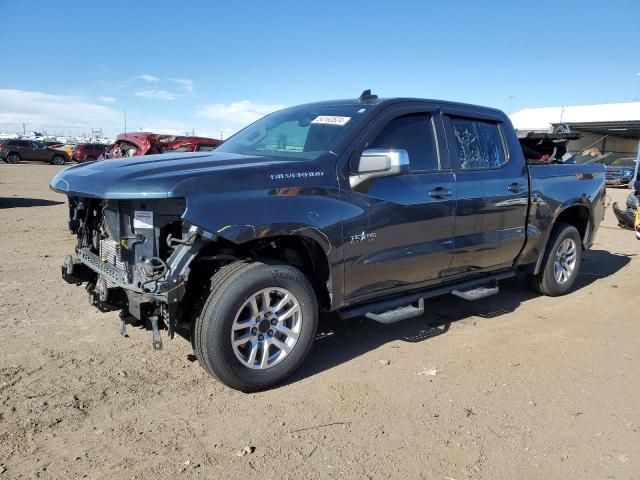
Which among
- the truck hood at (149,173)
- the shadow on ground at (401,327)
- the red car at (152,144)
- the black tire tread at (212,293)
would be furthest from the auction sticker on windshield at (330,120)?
the red car at (152,144)

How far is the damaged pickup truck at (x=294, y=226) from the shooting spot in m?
3.27

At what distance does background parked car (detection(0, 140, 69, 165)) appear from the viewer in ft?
114

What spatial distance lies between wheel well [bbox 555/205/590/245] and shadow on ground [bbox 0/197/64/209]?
462 inches

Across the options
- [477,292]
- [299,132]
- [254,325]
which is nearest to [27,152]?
[299,132]

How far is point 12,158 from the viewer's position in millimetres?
35219

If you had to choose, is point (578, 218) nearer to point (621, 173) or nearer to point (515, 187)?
point (515, 187)

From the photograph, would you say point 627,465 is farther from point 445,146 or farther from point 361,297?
point 445,146

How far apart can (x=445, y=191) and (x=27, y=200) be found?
12638 millimetres

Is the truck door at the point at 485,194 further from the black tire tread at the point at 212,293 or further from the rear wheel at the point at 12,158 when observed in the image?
the rear wheel at the point at 12,158

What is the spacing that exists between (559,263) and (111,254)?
15.9 feet

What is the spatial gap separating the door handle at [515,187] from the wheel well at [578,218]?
1193 mm

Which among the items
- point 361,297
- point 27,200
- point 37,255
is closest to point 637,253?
point 361,297

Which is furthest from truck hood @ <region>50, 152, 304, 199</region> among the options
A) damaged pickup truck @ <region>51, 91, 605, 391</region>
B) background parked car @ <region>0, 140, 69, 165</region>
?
background parked car @ <region>0, 140, 69, 165</region>

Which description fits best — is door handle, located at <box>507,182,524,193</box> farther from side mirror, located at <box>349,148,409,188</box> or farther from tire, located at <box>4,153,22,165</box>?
tire, located at <box>4,153,22,165</box>
